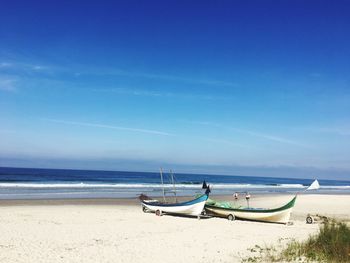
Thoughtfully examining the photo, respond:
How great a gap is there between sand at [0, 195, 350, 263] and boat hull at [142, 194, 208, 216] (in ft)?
1.33

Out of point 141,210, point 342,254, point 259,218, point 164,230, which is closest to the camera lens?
point 342,254

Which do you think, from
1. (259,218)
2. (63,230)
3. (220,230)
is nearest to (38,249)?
(63,230)

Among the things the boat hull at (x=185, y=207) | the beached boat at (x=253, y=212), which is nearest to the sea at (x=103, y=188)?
the boat hull at (x=185, y=207)

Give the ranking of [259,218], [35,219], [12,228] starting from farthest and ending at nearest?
[259,218]
[35,219]
[12,228]

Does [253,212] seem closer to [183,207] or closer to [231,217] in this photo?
[231,217]

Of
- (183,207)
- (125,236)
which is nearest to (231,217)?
(183,207)

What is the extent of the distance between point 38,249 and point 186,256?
14.1 feet

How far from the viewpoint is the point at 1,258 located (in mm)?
10523

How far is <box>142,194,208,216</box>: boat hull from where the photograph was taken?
67.5 feet

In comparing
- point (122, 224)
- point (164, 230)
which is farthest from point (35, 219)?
point (164, 230)

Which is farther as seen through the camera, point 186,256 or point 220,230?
point 220,230

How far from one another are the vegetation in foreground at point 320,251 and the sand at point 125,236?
855mm

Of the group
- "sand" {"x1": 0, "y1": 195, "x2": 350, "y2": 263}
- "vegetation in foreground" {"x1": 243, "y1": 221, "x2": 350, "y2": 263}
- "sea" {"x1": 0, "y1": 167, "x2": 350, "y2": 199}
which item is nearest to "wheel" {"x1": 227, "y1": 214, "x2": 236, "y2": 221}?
"sand" {"x1": 0, "y1": 195, "x2": 350, "y2": 263}

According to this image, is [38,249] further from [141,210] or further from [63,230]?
[141,210]
